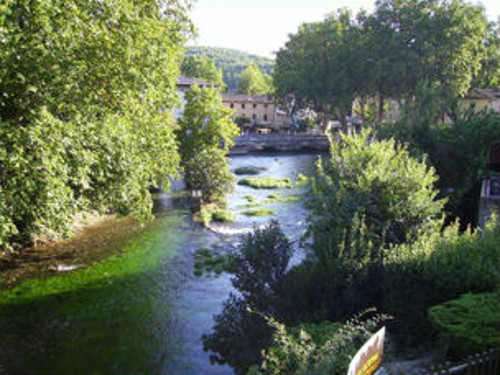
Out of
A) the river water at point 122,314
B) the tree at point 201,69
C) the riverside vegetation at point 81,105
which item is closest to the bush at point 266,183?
the river water at point 122,314

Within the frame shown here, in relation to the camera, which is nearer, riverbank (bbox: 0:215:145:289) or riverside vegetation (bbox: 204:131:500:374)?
riverside vegetation (bbox: 204:131:500:374)

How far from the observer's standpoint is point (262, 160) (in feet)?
200

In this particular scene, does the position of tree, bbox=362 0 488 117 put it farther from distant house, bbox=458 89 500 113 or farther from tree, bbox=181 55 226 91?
tree, bbox=181 55 226 91

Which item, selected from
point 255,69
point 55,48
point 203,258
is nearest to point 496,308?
point 55,48

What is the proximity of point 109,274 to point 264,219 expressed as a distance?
12.9m

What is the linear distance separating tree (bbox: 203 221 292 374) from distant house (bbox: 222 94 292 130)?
256 ft

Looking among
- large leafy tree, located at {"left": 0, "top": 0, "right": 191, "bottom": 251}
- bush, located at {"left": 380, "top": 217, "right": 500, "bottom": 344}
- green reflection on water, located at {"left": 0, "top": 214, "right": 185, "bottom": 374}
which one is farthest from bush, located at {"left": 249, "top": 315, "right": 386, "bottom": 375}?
large leafy tree, located at {"left": 0, "top": 0, "right": 191, "bottom": 251}

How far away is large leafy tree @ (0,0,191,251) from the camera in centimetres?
1227

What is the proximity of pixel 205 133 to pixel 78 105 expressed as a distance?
799 inches

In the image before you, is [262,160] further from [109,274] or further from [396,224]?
[396,224]

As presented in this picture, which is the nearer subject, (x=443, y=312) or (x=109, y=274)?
(x=443, y=312)

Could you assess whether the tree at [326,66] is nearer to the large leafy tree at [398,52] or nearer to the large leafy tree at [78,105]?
the large leafy tree at [398,52]

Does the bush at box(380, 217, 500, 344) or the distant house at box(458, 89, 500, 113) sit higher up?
the distant house at box(458, 89, 500, 113)

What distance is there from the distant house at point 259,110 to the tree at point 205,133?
56332mm
